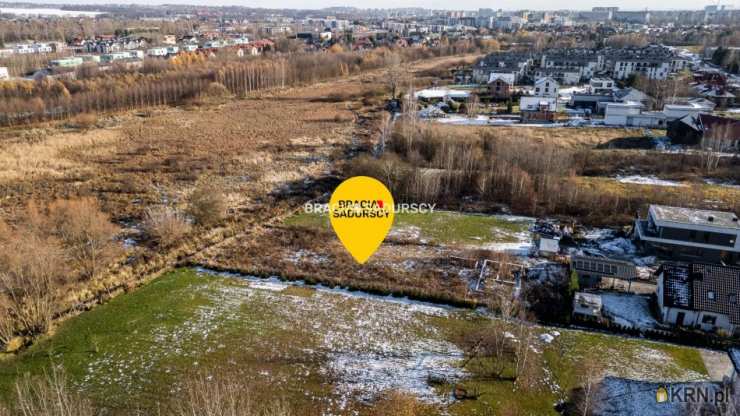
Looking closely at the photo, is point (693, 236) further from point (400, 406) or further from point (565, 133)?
point (565, 133)

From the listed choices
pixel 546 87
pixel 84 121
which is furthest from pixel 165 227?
pixel 546 87

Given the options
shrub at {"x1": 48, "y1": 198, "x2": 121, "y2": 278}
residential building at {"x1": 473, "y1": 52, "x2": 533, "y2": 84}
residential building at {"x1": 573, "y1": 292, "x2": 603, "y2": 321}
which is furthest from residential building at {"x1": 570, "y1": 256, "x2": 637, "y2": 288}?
residential building at {"x1": 473, "y1": 52, "x2": 533, "y2": 84}

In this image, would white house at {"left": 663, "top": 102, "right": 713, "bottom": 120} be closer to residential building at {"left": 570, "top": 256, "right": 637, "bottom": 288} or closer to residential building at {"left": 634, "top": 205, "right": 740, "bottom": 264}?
residential building at {"left": 634, "top": 205, "right": 740, "bottom": 264}

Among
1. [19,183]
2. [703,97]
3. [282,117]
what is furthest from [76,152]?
[703,97]

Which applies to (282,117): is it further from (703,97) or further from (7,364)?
(703,97)

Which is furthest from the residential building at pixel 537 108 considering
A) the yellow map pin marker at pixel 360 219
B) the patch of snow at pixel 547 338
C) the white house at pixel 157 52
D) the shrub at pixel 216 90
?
the white house at pixel 157 52
